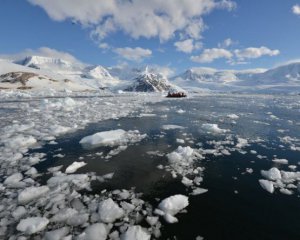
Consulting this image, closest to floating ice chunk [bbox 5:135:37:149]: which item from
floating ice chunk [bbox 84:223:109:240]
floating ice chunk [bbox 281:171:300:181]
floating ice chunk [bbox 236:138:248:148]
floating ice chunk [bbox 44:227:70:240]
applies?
floating ice chunk [bbox 44:227:70:240]

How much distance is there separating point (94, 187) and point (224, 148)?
5756mm

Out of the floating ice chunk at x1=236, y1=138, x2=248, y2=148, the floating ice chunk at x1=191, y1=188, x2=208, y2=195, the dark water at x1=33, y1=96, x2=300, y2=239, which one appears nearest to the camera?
the dark water at x1=33, y1=96, x2=300, y2=239

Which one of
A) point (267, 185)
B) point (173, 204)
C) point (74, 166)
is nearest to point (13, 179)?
point (74, 166)

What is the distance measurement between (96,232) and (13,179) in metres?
3.34

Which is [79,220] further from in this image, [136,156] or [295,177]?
[295,177]

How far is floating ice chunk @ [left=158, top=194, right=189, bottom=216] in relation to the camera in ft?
17.7

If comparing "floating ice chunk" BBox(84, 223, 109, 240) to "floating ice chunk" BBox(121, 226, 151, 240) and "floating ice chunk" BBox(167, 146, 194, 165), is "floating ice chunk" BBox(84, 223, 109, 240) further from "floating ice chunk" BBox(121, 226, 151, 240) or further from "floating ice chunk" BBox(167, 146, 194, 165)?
"floating ice chunk" BBox(167, 146, 194, 165)

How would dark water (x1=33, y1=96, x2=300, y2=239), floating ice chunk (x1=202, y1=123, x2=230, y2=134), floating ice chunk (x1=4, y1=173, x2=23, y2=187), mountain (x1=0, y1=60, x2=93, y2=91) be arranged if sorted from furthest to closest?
mountain (x1=0, y1=60, x2=93, y2=91) → floating ice chunk (x1=202, y1=123, x2=230, y2=134) → floating ice chunk (x1=4, y1=173, x2=23, y2=187) → dark water (x1=33, y1=96, x2=300, y2=239)

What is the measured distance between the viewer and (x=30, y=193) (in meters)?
5.87

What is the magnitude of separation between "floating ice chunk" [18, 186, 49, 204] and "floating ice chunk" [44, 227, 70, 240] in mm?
1419

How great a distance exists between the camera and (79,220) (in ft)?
16.3

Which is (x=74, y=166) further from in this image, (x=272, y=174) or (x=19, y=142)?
(x=272, y=174)

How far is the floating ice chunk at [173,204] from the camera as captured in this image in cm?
540

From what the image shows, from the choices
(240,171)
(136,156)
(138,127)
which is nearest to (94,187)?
(136,156)
